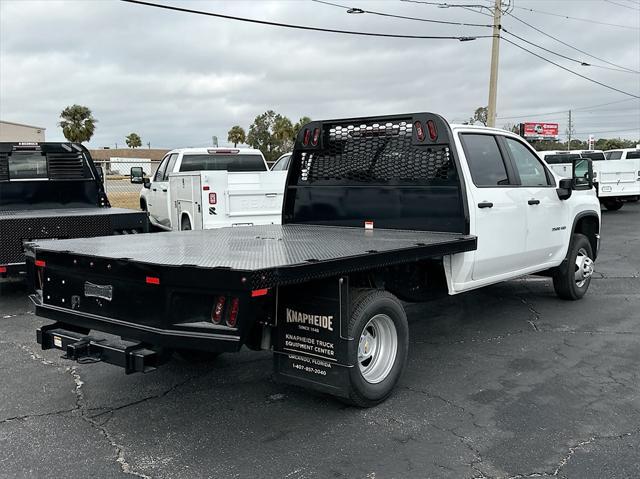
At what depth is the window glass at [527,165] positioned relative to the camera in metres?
6.79

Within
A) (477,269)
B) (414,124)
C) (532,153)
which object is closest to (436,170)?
(414,124)

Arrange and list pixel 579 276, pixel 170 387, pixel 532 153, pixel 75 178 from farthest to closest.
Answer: pixel 75 178, pixel 579 276, pixel 532 153, pixel 170 387

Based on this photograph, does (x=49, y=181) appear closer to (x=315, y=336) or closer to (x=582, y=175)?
(x=315, y=336)

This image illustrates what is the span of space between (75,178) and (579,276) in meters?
7.44

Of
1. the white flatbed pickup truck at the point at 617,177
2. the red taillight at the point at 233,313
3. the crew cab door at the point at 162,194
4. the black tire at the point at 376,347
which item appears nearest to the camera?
the red taillight at the point at 233,313

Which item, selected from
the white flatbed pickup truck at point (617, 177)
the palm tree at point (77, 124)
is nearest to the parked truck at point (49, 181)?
the white flatbed pickup truck at point (617, 177)

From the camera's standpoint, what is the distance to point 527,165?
700 cm

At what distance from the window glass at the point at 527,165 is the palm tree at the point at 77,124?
2726 inches

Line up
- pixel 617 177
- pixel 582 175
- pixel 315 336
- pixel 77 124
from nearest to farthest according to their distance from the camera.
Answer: pixel 315 336, pixel 582 175, pixel 617 177, pixel 77 124

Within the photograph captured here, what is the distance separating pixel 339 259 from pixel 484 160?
2828 mm

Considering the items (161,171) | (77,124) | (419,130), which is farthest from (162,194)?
(77,124)

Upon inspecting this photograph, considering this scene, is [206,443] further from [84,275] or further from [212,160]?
[212,160]

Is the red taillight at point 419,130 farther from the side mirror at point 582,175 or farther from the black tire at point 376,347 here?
the side mirror at point 582,175

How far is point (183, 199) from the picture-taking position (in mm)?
11070
